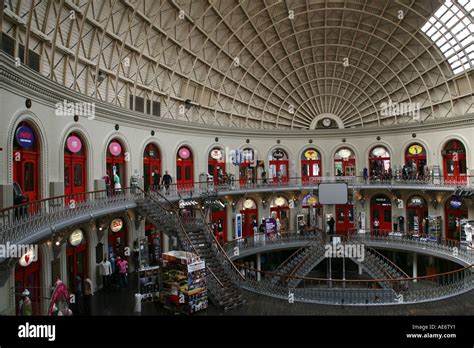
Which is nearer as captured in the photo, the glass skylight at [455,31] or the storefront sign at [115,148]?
the storefront sign at [115,148]

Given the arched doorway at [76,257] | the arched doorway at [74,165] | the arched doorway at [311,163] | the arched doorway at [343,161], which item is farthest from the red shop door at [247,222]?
the arched doorway at [74,165]

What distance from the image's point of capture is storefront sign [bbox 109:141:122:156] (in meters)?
20.6

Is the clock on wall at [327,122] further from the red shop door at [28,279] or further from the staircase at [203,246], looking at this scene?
the red shop door at [28,279]

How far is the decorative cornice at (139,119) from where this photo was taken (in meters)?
11.8

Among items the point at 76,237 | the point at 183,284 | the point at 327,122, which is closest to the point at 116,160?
the point at 76,237

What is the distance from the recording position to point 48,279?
14.4m

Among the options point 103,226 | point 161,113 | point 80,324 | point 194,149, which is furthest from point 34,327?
point 194,149

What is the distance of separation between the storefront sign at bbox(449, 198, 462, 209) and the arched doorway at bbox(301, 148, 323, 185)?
11892mm

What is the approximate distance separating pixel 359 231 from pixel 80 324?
30.2m

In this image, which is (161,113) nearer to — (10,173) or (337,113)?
(10,173)

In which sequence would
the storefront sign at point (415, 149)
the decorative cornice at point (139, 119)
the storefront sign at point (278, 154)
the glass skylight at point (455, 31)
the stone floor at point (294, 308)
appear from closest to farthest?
the decorative cornice at point (139, 119), the stone floor at point (294, 308), the glass skylight at point (455, 31), the storefront sign at point (415, 149), the storefront sign at point (278, 154)

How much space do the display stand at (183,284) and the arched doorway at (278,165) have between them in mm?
21280

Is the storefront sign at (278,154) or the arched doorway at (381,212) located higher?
the storefront sign at (278,154)

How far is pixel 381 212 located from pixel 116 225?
25.1 metres
